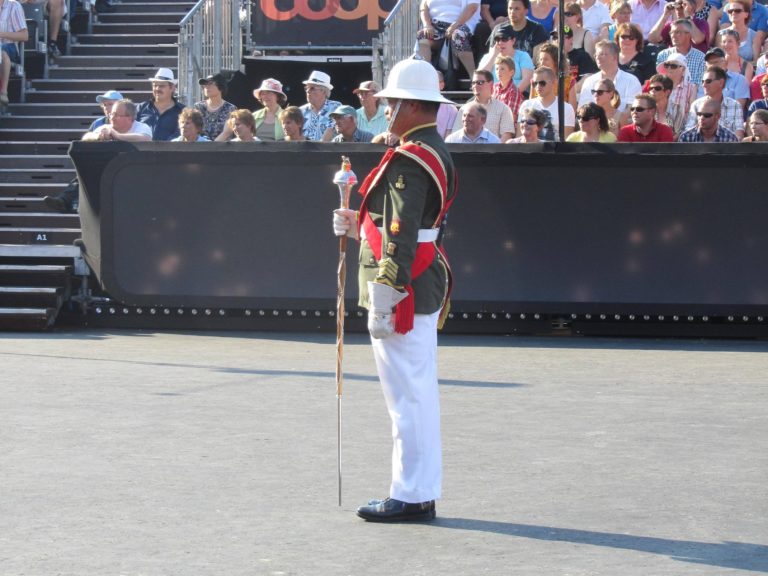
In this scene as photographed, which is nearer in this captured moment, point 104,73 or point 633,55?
point 633,55

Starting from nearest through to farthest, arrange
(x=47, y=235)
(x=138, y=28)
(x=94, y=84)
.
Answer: (x=47, y=235)
(x=94, y=84)
(x=138, y=28)

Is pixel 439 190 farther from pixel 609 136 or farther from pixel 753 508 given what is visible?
pixel 609 136

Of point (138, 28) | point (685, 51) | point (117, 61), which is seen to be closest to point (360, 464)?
point (685, 51)

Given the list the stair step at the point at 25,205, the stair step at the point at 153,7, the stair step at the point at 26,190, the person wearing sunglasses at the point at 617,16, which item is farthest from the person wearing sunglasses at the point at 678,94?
the stair step at the point at 153,7

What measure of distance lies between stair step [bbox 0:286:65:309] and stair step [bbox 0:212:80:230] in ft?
7.23

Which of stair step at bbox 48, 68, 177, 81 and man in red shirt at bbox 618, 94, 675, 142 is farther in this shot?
stair step at bbox 48, 68, 177, 81

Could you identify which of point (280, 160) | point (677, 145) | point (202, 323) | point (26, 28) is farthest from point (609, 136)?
point (26, 28)

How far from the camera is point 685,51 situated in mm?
15500

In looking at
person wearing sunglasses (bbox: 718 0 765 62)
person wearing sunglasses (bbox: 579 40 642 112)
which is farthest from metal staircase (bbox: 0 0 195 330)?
person wearing sunglasses (bbox: 718 0 765 62)

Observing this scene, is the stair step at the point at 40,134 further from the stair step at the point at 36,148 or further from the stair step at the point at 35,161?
the stair step at the point at 35,161

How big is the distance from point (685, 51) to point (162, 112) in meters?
5.49

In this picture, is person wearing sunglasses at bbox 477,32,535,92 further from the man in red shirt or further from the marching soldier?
the marching soldier

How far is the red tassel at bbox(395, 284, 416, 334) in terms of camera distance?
21.3 ft

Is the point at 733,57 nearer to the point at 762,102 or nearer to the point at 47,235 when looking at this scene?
the point at 762,102
